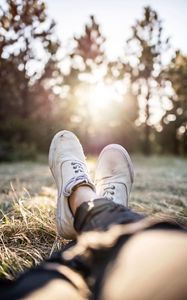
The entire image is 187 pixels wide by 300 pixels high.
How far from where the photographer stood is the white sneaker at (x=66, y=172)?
1.44 m

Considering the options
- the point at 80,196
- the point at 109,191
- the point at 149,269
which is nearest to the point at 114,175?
the point at 109,191

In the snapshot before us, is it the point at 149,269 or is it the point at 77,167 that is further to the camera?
the point at 77,167

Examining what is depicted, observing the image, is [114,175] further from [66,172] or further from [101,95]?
[101,95]

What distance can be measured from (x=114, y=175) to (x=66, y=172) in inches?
11.7

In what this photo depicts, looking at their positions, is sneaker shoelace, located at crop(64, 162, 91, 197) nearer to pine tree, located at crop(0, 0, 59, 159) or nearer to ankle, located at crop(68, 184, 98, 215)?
ankle, located at crop(68, 184, 98, 215)

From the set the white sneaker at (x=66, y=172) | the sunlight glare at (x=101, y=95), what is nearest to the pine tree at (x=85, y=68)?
the sunlight glare at (x=101, y=95)

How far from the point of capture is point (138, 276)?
0.77m

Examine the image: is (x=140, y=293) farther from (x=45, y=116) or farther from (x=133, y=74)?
(x=133, y=74)

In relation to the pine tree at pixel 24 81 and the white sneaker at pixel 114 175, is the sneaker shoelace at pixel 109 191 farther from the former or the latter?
the pine tree at pixel 24 81

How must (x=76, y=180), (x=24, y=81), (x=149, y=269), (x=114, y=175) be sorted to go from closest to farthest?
1. (x=149, y=269)
2. (x=76, y=180)
3. (x=114, y=175)
4. (x=24, y=81)

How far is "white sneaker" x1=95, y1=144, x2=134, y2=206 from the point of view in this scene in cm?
179

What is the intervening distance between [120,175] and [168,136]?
16321 mm

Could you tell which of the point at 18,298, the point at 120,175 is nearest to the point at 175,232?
the point at 18,298

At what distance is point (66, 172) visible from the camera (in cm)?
176
